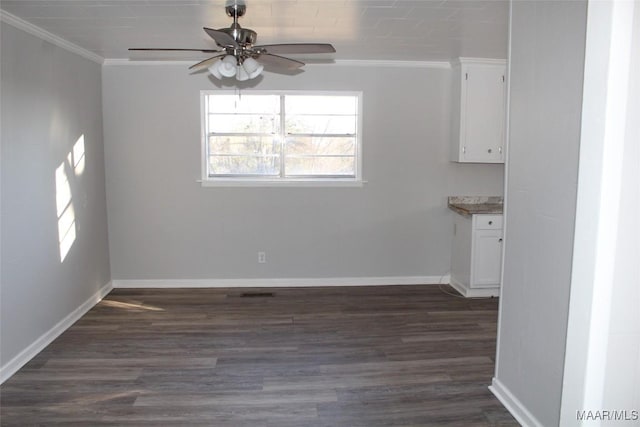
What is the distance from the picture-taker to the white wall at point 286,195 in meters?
5.09

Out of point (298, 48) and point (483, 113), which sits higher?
point (298, 48)

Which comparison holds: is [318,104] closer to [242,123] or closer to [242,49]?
[242,123]

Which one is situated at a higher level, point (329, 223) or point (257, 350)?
point (329, 223)

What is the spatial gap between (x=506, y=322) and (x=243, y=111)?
133 inches

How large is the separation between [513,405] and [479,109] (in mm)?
3067

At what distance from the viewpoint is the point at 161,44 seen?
14.0 ft

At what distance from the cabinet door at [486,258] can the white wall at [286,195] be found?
56 centimetres

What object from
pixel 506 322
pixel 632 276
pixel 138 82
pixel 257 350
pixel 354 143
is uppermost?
→ pixel 138 82

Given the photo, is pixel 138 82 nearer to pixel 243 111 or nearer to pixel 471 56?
pixel 243 111

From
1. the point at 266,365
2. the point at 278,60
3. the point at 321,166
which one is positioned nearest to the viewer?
the point at 278,60

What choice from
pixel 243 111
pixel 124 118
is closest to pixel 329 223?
pixel 243 111

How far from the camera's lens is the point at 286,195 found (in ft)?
17.2

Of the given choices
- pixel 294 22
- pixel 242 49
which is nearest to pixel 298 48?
pixel 242 49

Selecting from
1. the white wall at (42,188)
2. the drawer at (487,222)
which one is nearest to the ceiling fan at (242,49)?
the white wall at (42,188)
